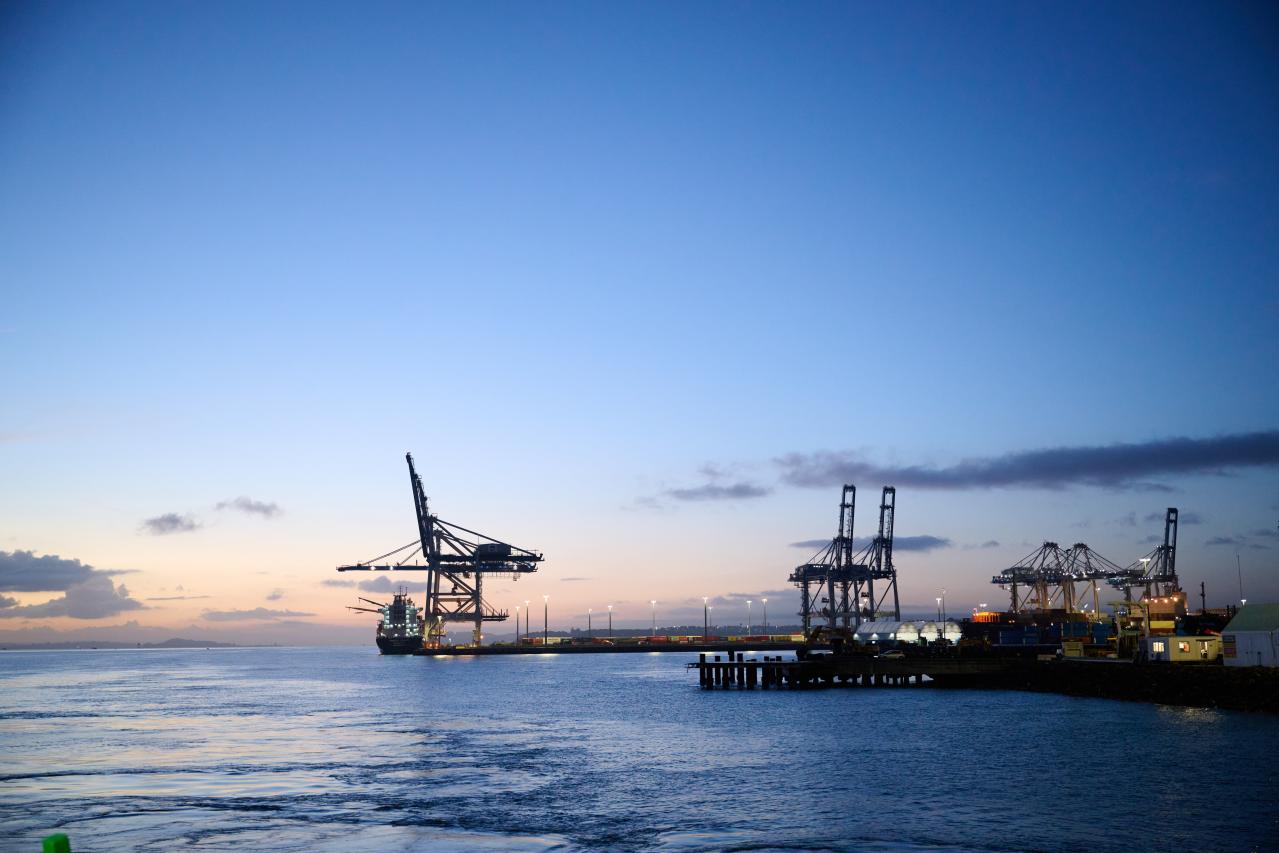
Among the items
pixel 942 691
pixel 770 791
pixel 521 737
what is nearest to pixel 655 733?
pixel 521 737

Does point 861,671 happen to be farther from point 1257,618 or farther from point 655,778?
point 655,778

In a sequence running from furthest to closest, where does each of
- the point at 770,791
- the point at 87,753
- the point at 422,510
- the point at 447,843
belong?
the point at 422,510 → the point at 87,753 → the point at 770,791 → the point at 447,843

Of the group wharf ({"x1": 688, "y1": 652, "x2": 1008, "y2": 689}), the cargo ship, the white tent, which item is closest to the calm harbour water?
wharf ({"x1": 688, "y1": 652, "x2": 1008, "y2": 689})

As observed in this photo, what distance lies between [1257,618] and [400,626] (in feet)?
490

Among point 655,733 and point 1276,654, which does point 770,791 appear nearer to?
point 655,733

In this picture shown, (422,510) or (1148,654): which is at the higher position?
(422,510)

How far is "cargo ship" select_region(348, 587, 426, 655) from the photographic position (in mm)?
179500

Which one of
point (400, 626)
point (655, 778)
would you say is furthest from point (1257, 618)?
point (400, 626)

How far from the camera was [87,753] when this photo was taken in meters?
43.5

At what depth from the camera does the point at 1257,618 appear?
190ft

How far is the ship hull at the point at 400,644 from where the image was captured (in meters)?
181

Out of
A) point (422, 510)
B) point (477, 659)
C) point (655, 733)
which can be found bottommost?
point (477, 659)

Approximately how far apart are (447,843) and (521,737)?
24795 mm

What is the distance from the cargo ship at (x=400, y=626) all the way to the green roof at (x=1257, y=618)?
467ft
